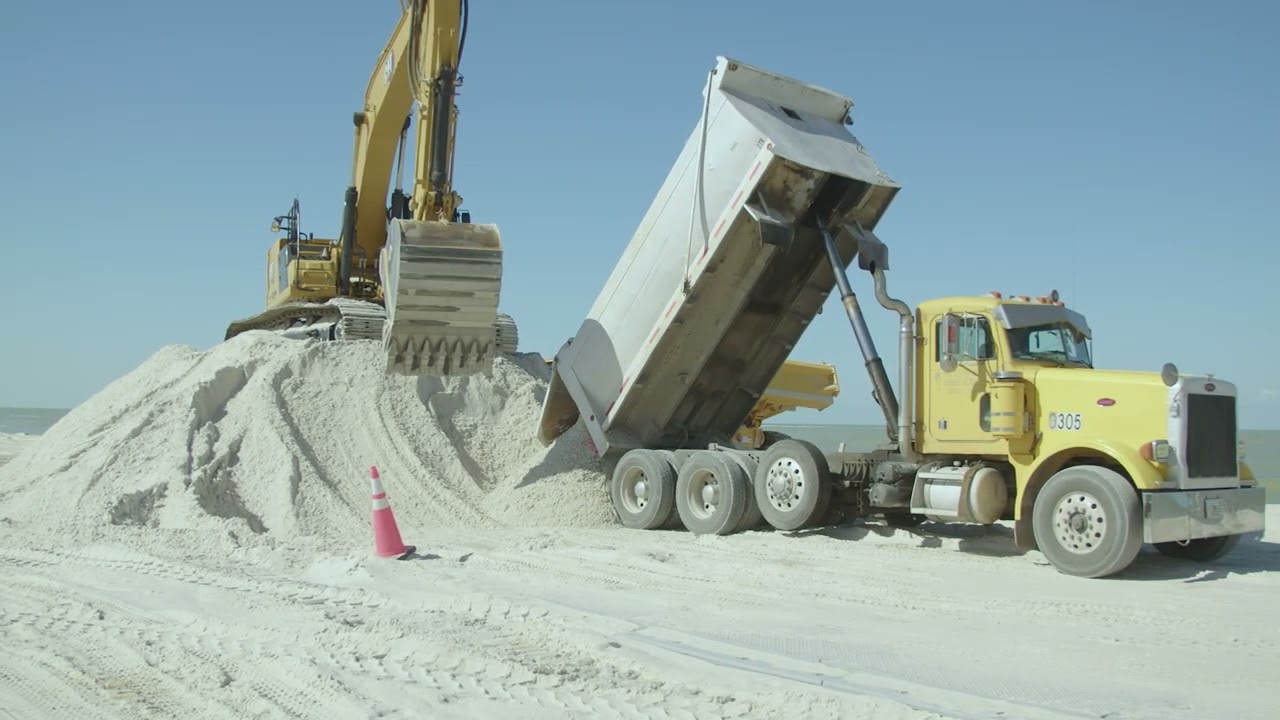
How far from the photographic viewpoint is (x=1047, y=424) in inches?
352

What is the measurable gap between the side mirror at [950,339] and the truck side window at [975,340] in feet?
0.19

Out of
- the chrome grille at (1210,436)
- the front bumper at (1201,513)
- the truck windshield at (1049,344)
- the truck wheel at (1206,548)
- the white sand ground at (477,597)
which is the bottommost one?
the white sand ground at (477,597)

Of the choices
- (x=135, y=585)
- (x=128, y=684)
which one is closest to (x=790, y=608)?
(x=128, y=684)

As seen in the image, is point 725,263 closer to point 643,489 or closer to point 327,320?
point 643,489

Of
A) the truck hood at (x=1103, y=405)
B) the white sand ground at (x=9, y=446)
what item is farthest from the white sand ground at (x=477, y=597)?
the white sand ground at (x=9, y=446)

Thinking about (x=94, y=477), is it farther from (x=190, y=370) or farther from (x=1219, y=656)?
(x=1219, y=656)

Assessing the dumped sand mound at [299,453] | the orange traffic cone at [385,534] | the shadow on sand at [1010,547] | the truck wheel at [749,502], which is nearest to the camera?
the shadow on sand at [1010,547]

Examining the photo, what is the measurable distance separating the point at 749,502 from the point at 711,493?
46 cm

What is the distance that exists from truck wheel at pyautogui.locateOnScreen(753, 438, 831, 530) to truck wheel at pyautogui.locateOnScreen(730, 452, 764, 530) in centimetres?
11

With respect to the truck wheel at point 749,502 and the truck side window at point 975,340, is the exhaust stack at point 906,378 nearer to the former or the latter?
the truck side window at point 975,340

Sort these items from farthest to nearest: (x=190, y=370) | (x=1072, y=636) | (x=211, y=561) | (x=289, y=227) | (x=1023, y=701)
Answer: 1. (x=289, y=227)
2. (x=190, y=370)
3. (x=211, y=561)
4. (x=1072, y=636)
5. (x=1023, y=701)

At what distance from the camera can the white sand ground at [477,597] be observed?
197 inches

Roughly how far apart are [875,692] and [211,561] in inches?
233

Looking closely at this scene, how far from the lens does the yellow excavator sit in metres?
12.4
